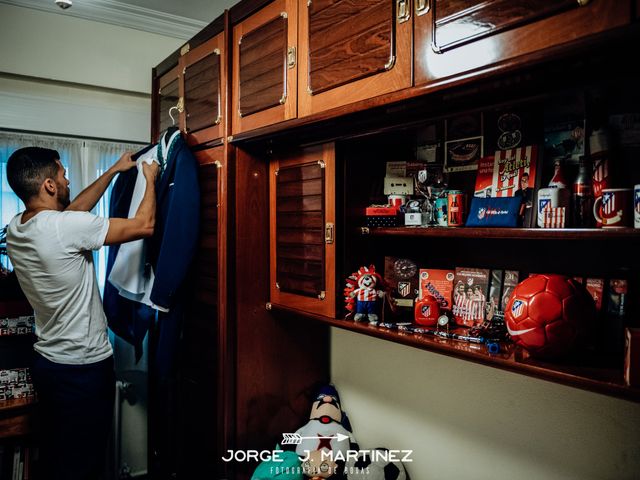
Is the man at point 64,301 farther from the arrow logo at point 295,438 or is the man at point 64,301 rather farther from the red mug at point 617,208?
the red mug at point 617,208

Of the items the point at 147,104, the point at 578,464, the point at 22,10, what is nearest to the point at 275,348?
the point at 578,464

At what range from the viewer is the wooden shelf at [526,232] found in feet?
3.26

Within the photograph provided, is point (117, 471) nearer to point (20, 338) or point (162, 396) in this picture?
point (162, 396)

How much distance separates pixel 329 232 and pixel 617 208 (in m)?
0.88

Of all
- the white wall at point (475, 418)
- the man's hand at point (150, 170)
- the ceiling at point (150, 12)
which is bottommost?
the white wall at point (475, 418)

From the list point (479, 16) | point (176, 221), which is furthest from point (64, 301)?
point (479, 16)

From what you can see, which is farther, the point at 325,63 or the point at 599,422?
the point at 325,63

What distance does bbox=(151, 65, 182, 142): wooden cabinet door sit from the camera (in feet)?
8.04

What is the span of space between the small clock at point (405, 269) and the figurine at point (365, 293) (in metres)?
0.08

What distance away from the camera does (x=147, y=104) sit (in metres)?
2.97

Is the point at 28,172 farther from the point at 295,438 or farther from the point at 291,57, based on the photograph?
the point at 295,438

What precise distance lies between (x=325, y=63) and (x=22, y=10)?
6.59 feet

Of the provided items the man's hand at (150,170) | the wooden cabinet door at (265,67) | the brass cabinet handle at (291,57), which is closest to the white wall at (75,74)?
the man's hand at (150,170)

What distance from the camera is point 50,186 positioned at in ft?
6.86
